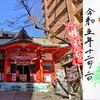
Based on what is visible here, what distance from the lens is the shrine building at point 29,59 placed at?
24766 mm

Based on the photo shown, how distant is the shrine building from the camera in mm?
24766

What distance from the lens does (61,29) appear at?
172ft

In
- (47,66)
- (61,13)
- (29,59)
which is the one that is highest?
(61,13)

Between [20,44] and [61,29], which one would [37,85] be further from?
[61,29]

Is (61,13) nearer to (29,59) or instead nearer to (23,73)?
(23,73)

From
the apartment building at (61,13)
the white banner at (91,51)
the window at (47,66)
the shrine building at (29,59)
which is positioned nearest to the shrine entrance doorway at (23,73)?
the shrine building at (29,59)

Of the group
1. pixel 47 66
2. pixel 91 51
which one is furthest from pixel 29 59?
pixel 91 51

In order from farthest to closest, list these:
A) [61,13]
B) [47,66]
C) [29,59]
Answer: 1. [61,13]
2. [47,66]
3. [29,59]

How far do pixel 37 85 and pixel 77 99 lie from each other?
765cm

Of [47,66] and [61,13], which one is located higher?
[61,13]

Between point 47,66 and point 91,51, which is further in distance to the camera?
point 47,66

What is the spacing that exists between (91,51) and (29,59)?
772 inches

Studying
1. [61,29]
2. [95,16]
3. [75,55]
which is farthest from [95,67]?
[61,29]

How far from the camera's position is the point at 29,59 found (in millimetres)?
25688
